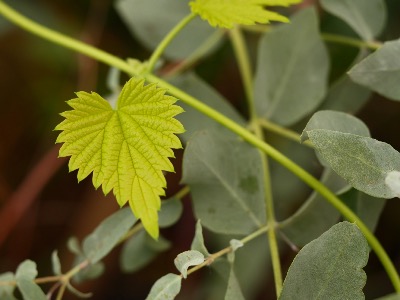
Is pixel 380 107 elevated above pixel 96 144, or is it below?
below

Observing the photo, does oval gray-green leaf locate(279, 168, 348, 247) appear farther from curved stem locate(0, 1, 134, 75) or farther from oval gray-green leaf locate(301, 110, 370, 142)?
curved stem locate(0, 1, 134, 75)

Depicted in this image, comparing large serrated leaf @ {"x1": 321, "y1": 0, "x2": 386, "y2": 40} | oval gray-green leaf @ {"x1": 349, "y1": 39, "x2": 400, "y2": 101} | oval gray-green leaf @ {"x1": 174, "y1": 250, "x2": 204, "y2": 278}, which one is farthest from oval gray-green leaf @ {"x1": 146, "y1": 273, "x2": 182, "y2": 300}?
large serrated leaf @ {"x1": 321, "y1": 0, "x2": 386, "y2": 40}

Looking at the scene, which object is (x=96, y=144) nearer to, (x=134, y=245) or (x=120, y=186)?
(x=120, y=186)

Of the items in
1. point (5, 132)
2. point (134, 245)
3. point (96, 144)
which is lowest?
point (134, 245)

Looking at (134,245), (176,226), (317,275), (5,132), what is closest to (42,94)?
(5,132)

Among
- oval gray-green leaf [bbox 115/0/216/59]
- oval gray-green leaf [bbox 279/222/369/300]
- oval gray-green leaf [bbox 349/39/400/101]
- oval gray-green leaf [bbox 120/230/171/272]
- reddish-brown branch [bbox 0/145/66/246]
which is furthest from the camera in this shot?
reddish-brown branch [bbox 0/145/66/246]

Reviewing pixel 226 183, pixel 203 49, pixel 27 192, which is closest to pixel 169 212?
pixel 226 183

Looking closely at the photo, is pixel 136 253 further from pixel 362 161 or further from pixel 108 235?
pixel 362 161

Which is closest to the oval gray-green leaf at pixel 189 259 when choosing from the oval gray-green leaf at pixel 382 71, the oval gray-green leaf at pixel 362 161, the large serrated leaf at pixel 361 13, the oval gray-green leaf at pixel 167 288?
the oval gray-green leaf at pixel 167 288
